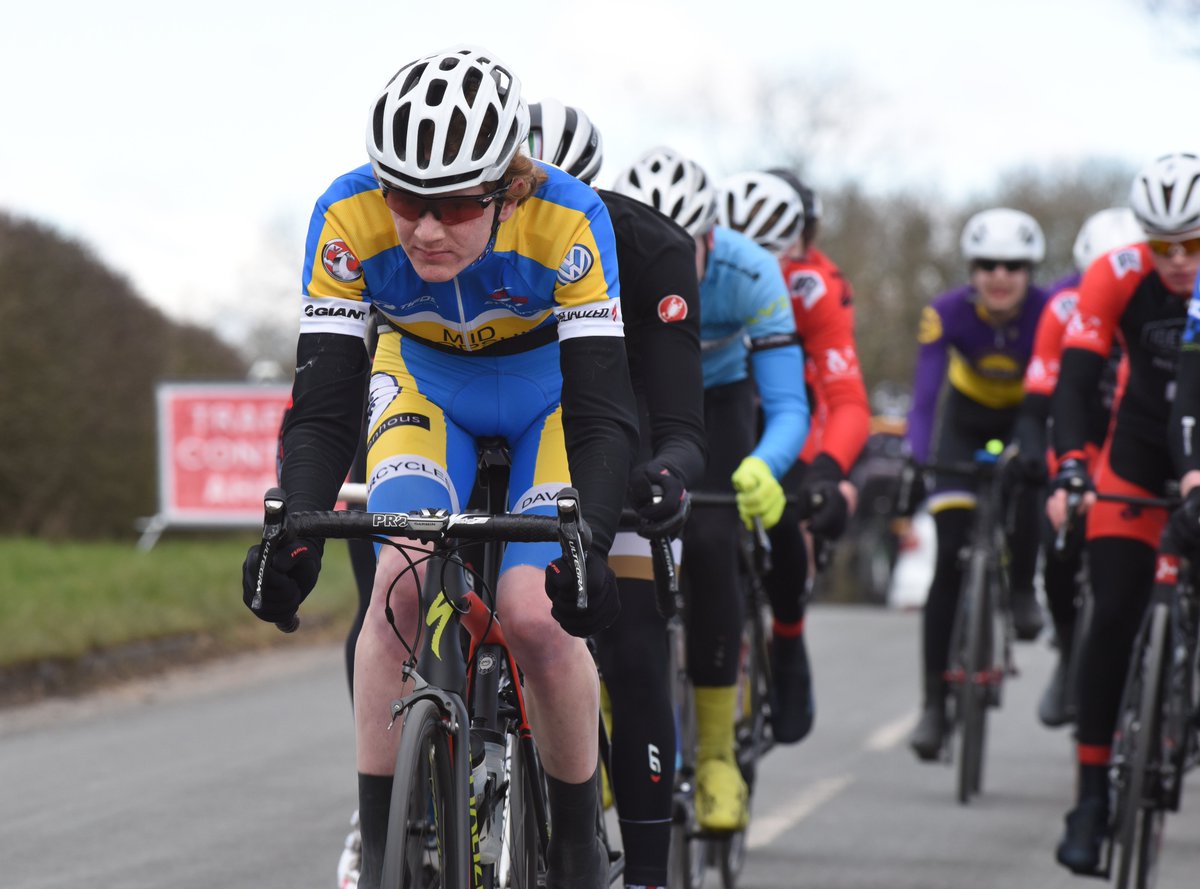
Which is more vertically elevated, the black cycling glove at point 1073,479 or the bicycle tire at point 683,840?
the black cycling glove at point 1073,479

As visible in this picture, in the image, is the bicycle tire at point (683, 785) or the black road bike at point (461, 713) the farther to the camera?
the bicycle tire at point (683, 785)

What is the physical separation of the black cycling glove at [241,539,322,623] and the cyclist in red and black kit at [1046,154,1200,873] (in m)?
2.98

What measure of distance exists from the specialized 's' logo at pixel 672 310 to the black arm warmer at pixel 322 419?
79 cm

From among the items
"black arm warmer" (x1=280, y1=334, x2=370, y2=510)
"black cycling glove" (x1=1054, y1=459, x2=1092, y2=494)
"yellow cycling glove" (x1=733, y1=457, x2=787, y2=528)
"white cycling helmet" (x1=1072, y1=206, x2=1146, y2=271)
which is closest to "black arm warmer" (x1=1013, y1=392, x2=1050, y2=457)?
"white cycling helmet" (x1=1072, y1=206, x2=1146, y2=271)

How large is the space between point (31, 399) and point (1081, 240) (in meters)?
10.2

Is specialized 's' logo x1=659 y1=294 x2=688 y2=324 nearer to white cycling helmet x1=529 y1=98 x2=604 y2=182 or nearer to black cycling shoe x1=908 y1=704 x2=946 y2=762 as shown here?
white cycling helmet x1=529 y1=98 x2=604 y2=182

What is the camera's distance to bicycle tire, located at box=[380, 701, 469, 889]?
11.4ft

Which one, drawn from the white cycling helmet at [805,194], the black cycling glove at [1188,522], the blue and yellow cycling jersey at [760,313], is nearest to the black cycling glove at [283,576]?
the blue and yellow cycling jersey at [760,313]

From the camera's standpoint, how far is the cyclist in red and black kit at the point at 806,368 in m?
6.80

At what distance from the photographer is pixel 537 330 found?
14.7ft

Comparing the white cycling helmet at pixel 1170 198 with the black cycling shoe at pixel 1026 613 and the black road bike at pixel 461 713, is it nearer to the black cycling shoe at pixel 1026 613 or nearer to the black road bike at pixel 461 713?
the black road bike at pixel 461 713

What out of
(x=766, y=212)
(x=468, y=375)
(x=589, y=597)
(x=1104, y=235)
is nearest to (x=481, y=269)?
(x=468, y=375)

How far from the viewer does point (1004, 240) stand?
915 centimetres

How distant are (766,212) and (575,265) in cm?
308
